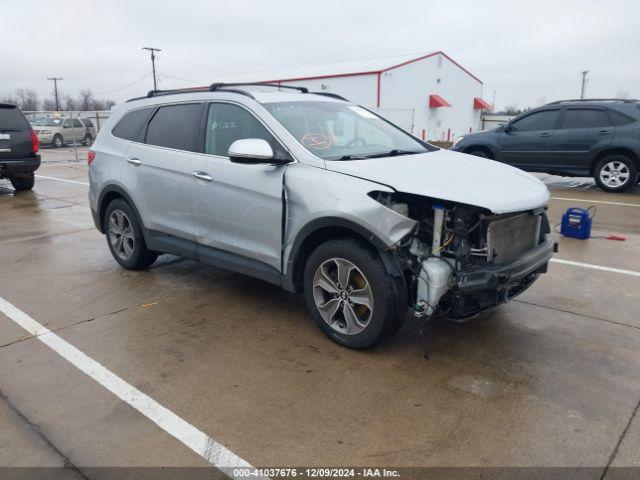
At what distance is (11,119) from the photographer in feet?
35.0

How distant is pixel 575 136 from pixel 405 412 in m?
9.53

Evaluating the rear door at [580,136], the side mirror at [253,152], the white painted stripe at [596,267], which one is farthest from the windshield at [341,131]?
the rear door at [580,136]

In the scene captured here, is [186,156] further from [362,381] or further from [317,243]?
[362,381]

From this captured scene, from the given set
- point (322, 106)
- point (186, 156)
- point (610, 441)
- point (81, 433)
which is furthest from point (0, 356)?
point (610, 441)

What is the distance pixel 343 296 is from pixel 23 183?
10702 mm

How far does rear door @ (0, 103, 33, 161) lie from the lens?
1053 cm

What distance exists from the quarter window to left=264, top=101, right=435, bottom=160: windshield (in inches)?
7.0

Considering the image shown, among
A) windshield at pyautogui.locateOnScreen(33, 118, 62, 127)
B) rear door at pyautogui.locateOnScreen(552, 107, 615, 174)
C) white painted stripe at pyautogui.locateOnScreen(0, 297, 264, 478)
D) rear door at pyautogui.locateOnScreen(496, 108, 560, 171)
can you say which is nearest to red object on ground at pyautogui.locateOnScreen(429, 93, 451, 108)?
windshield at pyautogui.locateOnScreen(33, 118, 62, 127)

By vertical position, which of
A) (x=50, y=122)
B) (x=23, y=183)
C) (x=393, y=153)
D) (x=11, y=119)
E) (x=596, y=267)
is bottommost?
(x=596, y=267)

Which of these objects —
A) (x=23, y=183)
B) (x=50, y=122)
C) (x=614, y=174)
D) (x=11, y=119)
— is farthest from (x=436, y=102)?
(x=11, y=119)

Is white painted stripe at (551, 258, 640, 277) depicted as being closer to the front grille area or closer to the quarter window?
the front grille area

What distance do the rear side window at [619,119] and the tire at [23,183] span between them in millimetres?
12361

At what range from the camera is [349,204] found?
3.51 m

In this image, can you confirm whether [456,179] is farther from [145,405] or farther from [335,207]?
[145,405]
